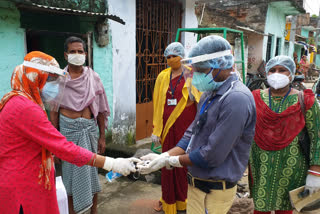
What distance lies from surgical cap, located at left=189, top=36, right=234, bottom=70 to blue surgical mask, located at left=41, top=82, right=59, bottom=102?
1028 mm

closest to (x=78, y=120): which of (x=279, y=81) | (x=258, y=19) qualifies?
(x=279, y=81)

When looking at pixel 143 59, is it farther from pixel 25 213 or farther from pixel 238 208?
pixel 25 213

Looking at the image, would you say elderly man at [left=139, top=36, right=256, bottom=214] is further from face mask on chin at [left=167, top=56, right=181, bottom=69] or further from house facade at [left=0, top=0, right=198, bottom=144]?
house facade at [left=0, top=0, right=198, bottom=144]

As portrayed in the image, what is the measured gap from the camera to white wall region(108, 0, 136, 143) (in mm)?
4539

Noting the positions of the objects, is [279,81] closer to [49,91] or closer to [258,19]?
[49,91]

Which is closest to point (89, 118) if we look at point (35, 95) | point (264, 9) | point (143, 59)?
point (35, 95)

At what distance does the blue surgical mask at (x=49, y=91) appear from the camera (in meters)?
1.87

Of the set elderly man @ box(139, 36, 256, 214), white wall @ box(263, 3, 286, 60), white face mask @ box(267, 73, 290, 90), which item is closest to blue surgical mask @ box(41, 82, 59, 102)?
elderly man @ box(139, 36, 256, 214)

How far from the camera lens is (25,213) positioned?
5.58 feet

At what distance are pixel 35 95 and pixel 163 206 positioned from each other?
213 cm

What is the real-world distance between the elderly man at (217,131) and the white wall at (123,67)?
9.96ft

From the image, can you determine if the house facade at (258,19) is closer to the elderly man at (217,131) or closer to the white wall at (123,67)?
the white wall at (123,67)

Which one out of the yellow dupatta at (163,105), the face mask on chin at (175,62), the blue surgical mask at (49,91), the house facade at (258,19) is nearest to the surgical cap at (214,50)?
the blue surgical mask at (49,91)

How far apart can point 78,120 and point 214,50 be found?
1.69 meters
